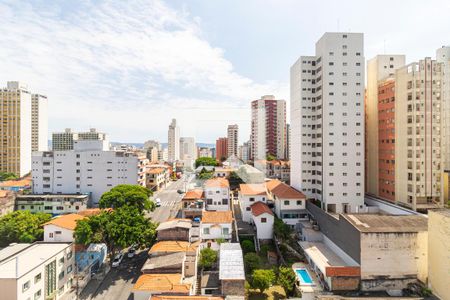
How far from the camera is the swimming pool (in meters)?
28.6

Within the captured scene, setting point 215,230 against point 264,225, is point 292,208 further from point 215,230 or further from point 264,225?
point 215,230

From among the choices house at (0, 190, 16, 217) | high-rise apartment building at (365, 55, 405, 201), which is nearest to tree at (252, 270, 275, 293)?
high-rise apartment building at (365, 55, 405, 201)

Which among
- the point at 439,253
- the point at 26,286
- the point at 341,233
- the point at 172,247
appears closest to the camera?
the point at 26,286

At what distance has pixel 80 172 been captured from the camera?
203 feet

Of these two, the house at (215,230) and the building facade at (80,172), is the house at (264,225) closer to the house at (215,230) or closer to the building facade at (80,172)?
the house at (215,230)

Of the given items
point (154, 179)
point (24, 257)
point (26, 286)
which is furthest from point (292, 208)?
point (154, 179)

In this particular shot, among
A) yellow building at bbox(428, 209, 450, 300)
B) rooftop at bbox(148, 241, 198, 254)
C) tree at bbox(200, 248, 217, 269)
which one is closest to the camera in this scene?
yellow building at bbox(428, 209, 450, 300)

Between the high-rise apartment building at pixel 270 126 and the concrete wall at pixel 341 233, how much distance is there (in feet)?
242

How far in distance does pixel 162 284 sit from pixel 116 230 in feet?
34.2

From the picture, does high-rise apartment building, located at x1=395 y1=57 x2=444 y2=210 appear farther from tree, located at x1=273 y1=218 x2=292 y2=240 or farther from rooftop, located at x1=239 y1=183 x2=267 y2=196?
rooftop, located at x1=239 y1=183 x2=267 y2=196

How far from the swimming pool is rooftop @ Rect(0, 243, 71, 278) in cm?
2698

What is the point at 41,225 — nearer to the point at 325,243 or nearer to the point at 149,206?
the point at 149,206

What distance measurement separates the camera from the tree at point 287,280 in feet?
89.1

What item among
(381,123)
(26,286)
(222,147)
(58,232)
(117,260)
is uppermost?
(381,123)
